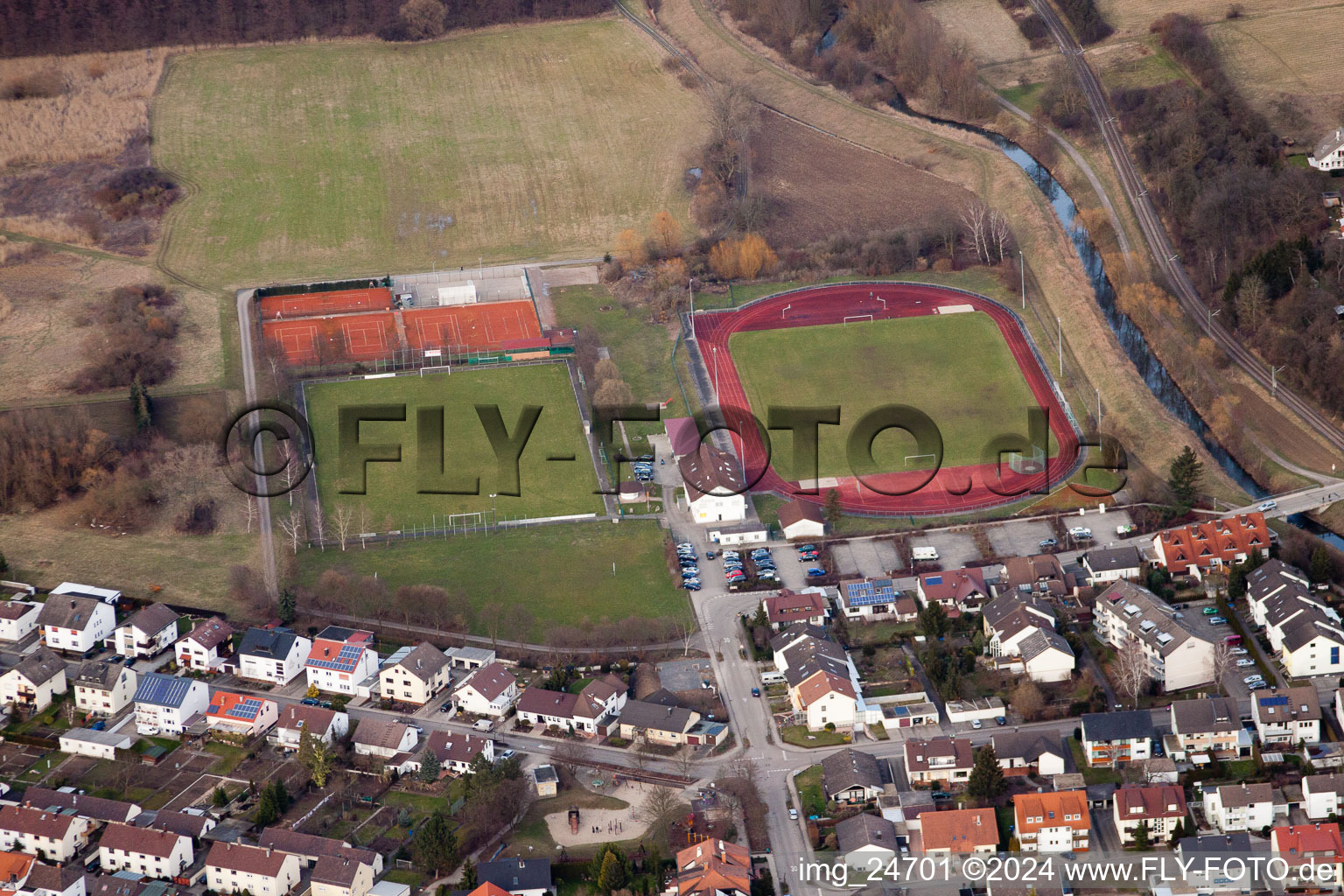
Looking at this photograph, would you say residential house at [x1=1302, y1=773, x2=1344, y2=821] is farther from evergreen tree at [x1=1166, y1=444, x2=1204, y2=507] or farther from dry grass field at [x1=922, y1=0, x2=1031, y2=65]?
dry grass field at [x1=922, y1=0, x2=1031, y2=65]

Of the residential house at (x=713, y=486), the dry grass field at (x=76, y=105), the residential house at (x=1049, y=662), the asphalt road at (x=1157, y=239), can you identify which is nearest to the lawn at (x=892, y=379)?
the residential house at (x=713, y=486)

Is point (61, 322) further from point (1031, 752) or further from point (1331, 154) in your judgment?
point (1331, 154)

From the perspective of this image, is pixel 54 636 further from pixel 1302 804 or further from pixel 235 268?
pixel 1302 804

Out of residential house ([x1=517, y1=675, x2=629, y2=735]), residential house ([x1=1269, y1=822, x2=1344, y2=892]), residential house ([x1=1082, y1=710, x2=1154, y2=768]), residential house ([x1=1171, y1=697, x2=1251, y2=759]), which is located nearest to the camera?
residential house ([x1=1269, y1=822, x2=1344, y2=892])

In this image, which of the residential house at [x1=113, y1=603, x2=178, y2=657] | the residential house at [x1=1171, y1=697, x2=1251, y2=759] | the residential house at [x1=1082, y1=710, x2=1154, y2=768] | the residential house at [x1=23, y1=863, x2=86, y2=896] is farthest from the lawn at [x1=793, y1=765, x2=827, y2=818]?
the residential house at [x1=113, y1=603, x2=178, y2=657]

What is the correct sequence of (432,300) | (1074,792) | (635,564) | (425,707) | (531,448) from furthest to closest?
(432,300)
(531,448)
(635,564)
(425,707)
(1074,792)

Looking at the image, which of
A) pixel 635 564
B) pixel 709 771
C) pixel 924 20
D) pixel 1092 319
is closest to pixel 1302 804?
pixel 709 771

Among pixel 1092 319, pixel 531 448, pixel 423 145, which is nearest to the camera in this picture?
pixel 531 448

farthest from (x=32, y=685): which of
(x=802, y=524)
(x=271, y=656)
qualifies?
(x=802, y=524)
